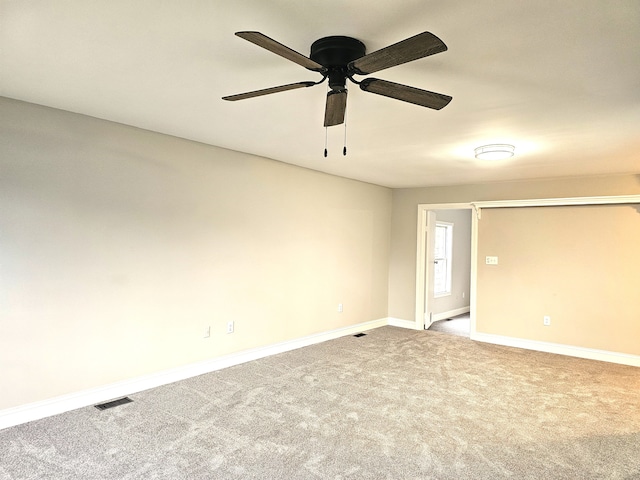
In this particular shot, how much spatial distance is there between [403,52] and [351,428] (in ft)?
8.20

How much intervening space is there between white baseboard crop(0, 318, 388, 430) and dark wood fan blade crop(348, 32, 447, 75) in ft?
10.3

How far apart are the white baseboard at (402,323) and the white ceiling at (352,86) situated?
3378mm

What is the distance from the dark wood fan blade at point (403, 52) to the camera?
4.60 feet

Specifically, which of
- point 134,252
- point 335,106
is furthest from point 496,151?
point 134,252

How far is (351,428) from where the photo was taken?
9.39ft

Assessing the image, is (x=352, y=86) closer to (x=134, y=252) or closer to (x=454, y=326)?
(x=134, y=252)

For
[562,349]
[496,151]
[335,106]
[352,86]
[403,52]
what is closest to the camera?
[403,52]

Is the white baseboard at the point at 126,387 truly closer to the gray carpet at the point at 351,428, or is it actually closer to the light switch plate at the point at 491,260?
the gray carpet at the point at 351,428

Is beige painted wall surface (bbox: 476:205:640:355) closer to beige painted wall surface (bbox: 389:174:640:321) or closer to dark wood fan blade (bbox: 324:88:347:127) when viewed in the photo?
beige painted wall surface (bbox: 389:174:640:321)

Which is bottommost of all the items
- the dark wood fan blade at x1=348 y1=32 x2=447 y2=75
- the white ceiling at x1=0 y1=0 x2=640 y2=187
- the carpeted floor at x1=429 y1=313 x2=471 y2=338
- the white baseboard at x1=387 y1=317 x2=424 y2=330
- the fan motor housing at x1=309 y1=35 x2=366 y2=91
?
the carpeted floor at x1=429 y1=313 x2=471 y2=338

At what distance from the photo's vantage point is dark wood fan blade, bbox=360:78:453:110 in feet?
6.01

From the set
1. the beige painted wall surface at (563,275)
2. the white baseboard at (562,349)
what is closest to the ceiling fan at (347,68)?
the beige painted wall surface at (563,275)

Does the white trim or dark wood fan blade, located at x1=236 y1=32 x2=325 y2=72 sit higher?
dark wood fan blade, located at x1=236 y1=32 x2=325 y2=72

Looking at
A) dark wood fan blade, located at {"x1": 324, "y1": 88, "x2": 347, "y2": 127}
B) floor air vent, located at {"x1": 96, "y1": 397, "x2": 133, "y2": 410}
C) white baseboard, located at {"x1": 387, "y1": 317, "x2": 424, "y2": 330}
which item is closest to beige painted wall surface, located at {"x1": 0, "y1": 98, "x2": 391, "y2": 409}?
floor air vent, located at {"x1": 96, "y1": 397, "x2": 133, "y2": 410}
